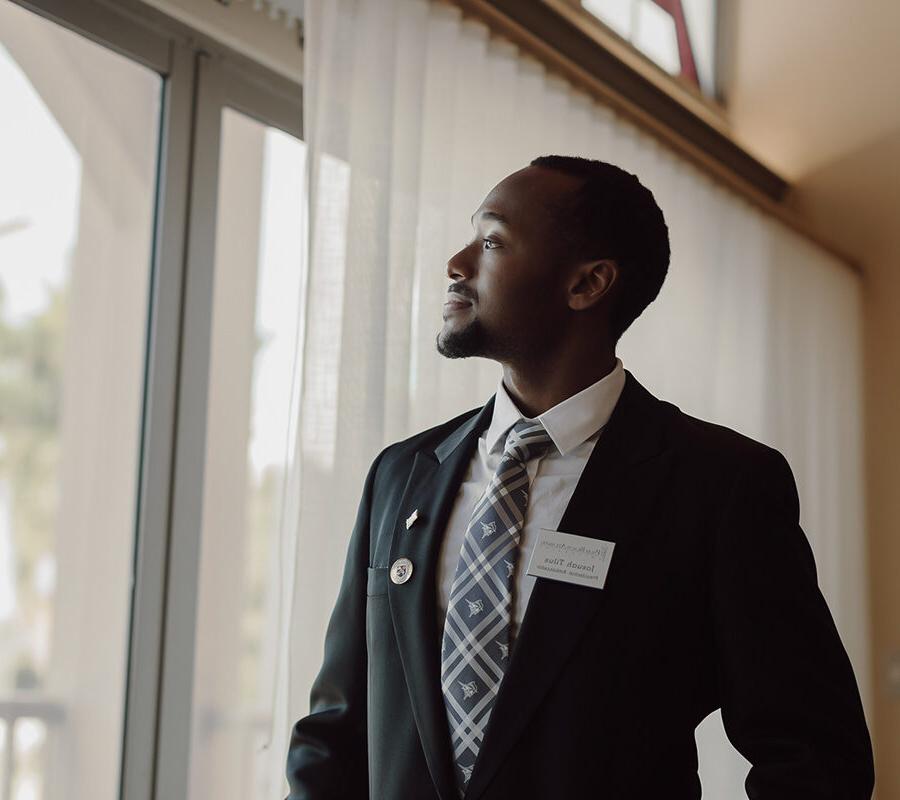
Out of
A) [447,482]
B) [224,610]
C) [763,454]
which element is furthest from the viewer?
[224,610]

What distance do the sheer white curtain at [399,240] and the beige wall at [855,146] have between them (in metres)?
1.21

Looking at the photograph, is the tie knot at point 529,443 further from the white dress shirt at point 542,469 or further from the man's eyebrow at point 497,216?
the man's eyebrow at point 497,216

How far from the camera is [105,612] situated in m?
2.40

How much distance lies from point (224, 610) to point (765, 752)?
206cm

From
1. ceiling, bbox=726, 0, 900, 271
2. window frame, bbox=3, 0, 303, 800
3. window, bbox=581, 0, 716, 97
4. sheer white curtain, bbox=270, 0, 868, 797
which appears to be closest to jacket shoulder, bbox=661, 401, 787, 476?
sheer white curtain, bbox=270, 0, 868, 797

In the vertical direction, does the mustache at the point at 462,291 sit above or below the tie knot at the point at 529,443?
above

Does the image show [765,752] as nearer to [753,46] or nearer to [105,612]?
[105,612]

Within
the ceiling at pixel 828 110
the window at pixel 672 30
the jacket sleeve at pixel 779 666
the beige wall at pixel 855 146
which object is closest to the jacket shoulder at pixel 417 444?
the jacket sleeve at pixel 779 666

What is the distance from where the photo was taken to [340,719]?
133 cm

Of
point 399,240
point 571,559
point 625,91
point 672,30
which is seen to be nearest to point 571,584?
point 571,559

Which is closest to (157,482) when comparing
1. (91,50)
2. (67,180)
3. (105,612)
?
(105,612)

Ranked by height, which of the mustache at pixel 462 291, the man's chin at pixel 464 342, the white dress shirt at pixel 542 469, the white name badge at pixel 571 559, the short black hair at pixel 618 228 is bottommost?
the white name badge at pixel 571 559

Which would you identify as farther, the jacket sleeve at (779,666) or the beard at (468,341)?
the beard at (468,341)

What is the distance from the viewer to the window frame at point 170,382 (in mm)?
2154
